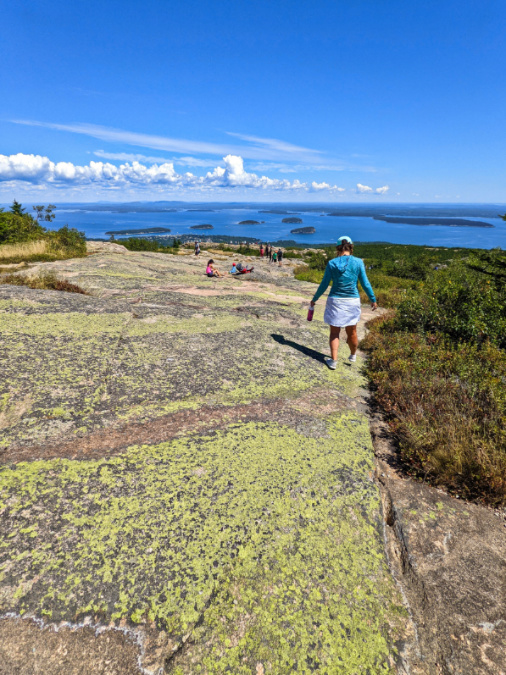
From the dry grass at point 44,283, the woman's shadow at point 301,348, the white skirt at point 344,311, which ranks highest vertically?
the white skirt at point 344,311

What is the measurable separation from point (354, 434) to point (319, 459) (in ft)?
2.69

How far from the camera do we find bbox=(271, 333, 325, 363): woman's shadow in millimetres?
6463

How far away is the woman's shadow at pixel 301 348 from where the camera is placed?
646 cm

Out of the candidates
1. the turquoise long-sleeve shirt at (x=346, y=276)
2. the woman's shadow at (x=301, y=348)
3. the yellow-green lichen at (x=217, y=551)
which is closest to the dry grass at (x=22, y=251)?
the woman's shadow at (x=301, y=348)

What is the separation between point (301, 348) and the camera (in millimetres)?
6766

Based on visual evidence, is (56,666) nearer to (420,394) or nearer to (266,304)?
(420,394)

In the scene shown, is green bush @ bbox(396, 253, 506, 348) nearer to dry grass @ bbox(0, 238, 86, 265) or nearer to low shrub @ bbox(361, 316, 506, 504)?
low shrub @ bbox(361, 316, 506, 504)

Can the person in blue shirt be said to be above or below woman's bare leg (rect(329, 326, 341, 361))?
above

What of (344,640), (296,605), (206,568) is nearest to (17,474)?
(206,568)

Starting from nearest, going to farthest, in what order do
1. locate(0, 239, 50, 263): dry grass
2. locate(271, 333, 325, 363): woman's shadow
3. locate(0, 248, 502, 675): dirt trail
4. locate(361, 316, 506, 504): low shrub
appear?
locate(0, 248, 502, 675): dirt trail, locate(361, 316, 506, 504): low shrub, locate(271, 333, 325, 363): woman's shadow, locate(0, 239, 50, 263): dry grass

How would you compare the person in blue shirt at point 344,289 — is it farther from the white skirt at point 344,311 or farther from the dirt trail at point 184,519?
the dirt trail at point 184,519

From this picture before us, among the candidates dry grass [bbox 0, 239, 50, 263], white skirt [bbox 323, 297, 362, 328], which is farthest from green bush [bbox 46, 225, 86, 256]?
white skirt [bbox 323, 297, 362, 328]

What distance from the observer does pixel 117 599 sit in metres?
2.17

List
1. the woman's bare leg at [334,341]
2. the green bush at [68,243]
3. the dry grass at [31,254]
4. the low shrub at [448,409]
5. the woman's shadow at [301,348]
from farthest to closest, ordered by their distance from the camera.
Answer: the green bush at [68,243]
the dry grass at [31,254]
the woman's shadow at [301,348]
the woman's bare leg at [334,341]
the low shrub at [448,409]
